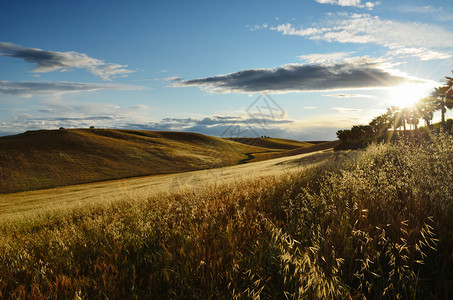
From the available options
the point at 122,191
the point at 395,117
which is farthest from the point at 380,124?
the point at 122,191

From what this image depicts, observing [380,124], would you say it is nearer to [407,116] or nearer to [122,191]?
[407,116]

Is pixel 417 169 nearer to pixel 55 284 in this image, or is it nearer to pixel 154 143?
pixel 55 284

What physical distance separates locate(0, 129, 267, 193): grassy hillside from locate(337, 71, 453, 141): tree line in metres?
42.9

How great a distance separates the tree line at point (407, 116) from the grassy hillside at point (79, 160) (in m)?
42.9

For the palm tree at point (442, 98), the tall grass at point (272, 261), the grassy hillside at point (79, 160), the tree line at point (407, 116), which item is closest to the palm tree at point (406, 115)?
the tree line at point (407, 116)

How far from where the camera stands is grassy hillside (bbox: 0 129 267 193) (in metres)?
53.2

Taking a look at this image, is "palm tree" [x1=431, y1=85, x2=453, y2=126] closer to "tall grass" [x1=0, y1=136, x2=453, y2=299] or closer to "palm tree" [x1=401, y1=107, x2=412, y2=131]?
"palm tree" [x1=401, y1=107, x2=412, y2=131]

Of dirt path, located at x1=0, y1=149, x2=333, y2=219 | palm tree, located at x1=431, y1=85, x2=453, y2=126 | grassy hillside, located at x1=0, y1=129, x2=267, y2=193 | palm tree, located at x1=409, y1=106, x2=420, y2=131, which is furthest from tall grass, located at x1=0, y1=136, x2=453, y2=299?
palm tree, located at x1=409, y1=106, x2=420, y2=131

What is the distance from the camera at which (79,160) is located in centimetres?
6406

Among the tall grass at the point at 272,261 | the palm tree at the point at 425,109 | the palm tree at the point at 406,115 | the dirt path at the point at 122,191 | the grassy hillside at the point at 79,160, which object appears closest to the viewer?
the tall grass at the point at 272,261

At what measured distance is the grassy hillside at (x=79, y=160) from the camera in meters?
53.2

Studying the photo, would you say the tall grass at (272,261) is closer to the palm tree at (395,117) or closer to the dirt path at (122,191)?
the dirt path at (122,191)

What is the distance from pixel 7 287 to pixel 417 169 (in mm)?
8368

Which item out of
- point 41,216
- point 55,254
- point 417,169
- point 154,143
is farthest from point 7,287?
point 154,143
